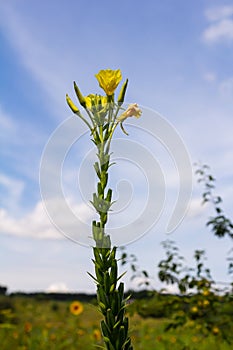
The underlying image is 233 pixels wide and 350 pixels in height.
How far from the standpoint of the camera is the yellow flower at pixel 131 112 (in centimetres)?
179

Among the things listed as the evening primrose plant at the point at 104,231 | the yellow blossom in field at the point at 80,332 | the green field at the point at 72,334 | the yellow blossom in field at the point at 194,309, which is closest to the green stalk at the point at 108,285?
the evening primrose plant at the point at 104,231

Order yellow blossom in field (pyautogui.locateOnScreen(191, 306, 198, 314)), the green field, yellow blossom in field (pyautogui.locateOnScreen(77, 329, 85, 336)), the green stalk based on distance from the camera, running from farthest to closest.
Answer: yellow blossom in field (pyautogui.locateOnScreen(77, 329, 85, 336)) → the green field → yellow blossom in field (pyautogui.locateOnScreen(191, 306, 198, 314)) → the green stalk

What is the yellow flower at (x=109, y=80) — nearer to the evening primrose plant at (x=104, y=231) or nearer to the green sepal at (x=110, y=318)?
the evening primrose plant at (x=104, y=231)

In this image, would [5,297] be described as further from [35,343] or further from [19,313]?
[35,343]

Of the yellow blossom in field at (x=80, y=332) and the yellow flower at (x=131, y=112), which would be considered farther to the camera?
the yellow blossom in field at (x=80, y=332)

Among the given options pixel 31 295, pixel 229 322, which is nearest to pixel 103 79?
pixel 229 322

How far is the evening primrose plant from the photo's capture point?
5.47 ft

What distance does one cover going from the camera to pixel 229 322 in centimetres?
470

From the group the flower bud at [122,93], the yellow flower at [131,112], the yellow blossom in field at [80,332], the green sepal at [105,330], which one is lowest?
the green sepal at [105,330]

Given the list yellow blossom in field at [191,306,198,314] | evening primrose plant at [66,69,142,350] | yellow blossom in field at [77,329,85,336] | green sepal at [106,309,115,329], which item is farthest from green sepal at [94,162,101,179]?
yellow blossom in field at [77,329,85,336]

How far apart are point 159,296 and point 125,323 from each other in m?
3.55

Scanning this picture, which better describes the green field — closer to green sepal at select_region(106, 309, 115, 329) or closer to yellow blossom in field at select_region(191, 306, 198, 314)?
yellow blossom in field at select_region(191, 306, 198, 314)

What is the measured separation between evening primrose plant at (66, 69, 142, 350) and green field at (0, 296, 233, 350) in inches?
123

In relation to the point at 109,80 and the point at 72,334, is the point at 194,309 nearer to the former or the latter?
the point at 72,334
